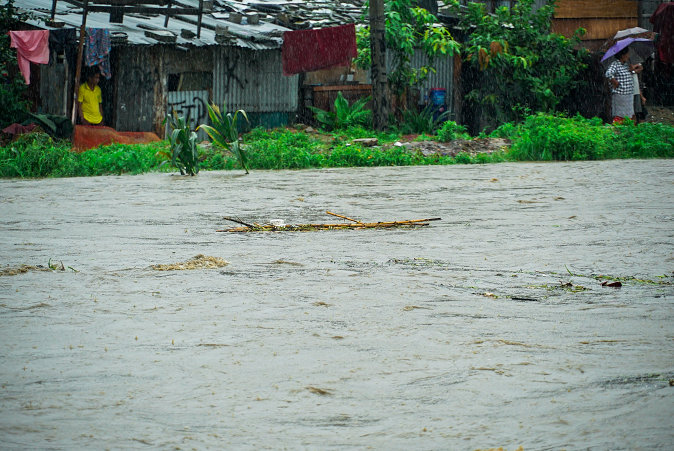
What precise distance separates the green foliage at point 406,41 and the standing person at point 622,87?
10.2 feet

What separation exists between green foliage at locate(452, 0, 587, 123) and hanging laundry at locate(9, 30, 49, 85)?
8525 millimetres

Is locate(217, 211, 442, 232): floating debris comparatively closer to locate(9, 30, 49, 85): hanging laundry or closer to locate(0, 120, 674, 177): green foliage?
locate(0, 120, 674, 177): green foliage

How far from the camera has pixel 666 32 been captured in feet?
55.3

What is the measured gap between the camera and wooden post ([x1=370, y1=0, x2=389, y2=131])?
14.3m

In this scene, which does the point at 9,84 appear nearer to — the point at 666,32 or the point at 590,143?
the point at 590,143

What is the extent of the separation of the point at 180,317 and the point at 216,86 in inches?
539

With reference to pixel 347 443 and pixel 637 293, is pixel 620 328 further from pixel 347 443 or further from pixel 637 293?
pixel 347 443

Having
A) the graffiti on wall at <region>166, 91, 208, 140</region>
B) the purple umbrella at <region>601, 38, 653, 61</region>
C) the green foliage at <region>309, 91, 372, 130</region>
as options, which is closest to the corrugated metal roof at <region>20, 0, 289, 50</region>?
the graffiti on wall at <region>166, 91, 208, 140</region>

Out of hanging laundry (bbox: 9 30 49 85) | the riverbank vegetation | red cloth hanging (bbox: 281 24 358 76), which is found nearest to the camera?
the riverbank vegetation

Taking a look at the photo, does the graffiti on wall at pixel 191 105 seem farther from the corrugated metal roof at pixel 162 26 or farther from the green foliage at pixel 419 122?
the green foliage at pixel 419 122

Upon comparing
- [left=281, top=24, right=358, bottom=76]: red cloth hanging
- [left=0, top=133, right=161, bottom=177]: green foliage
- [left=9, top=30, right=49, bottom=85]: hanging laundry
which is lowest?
[left=0, top=133, right=161, bottom=177]: green foliage

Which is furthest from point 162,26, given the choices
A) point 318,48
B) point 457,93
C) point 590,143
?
point 590,143

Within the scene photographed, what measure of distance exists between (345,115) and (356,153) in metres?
4.30

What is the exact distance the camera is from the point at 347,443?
84.0 inches
